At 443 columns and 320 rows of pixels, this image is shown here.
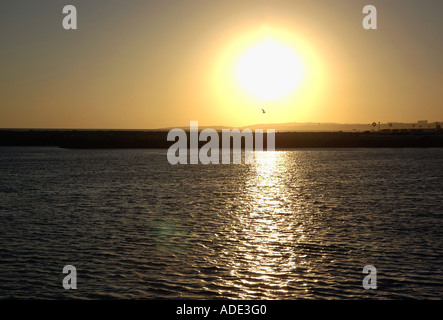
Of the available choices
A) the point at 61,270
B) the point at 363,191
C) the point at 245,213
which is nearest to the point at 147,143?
the point at 363,191

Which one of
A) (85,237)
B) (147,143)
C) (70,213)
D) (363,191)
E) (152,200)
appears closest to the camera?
(85,237)

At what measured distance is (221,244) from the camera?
24.6m

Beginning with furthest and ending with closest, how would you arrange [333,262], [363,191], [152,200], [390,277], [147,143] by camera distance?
1. [147,143]
2. [363,191]
3. [152,200]
4. [333,262]
5. [390,277]

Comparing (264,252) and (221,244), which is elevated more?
(221,244)

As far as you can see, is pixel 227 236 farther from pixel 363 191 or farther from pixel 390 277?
pixel 363 191

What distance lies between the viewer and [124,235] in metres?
26.8

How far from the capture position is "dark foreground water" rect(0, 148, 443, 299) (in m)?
17.6

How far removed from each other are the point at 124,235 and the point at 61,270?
7.21 meters

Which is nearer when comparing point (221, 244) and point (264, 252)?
point (264, 252)

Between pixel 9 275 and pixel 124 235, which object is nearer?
pixel 9 275

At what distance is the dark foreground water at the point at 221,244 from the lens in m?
17.6
